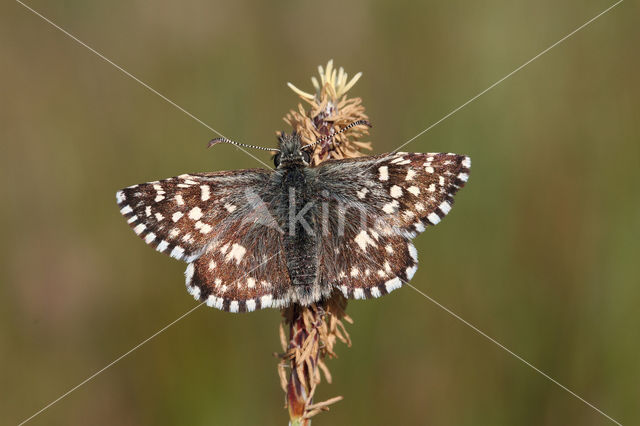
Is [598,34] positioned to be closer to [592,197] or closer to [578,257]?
[592,197]

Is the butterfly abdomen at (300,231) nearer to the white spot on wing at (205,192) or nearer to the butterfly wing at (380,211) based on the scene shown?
the butterfly wing at (380,211)

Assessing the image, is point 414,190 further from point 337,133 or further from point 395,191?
point 337,133

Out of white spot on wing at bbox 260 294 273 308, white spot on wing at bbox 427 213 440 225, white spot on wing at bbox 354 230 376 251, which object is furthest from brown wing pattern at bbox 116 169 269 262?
white spot on wing at bbox 427 213 440 225

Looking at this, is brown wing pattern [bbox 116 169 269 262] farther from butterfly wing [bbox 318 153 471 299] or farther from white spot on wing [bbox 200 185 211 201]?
butterfly wing [bbox 318 153 471 299]

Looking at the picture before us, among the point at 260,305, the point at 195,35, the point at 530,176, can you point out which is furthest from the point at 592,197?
the point at 195,35
